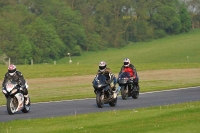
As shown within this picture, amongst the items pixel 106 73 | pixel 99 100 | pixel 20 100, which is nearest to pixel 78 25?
pixel 106 73

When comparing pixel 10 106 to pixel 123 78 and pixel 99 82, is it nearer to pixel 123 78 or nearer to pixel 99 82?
pixel 99 82

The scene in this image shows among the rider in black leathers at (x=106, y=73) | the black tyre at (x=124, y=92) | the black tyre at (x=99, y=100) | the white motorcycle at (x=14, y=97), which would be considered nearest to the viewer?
the white motorcycle at (x=14, y=97)

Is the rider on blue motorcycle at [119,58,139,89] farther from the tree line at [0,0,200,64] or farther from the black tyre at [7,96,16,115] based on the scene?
the tree line at [0,0,200,64]

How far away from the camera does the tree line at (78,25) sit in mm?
104375

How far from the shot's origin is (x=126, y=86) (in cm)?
2878

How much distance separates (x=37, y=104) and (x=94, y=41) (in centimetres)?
9447

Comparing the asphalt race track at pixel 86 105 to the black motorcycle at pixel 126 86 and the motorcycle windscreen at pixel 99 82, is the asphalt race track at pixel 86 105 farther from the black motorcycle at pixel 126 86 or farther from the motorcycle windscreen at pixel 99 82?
the motorcycle windscreen at pixel 99 82

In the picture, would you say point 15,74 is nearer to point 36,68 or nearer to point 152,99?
point 152,99

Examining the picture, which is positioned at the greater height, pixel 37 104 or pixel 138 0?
pixel 138 0

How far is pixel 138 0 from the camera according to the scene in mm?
144125

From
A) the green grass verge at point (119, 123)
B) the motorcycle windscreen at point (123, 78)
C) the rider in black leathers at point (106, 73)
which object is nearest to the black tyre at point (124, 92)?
the motorcycle windscreen at point (123, 78)

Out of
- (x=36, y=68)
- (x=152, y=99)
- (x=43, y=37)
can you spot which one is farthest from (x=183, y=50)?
(x=152, y=99)

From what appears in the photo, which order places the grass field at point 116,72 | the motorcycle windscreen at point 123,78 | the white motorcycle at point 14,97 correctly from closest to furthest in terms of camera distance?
the grass field at point 116,72 < the white motorcycle at point 14,97 < the motorcycle windscreen at point 123,78

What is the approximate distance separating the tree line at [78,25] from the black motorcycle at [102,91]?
75.1m
